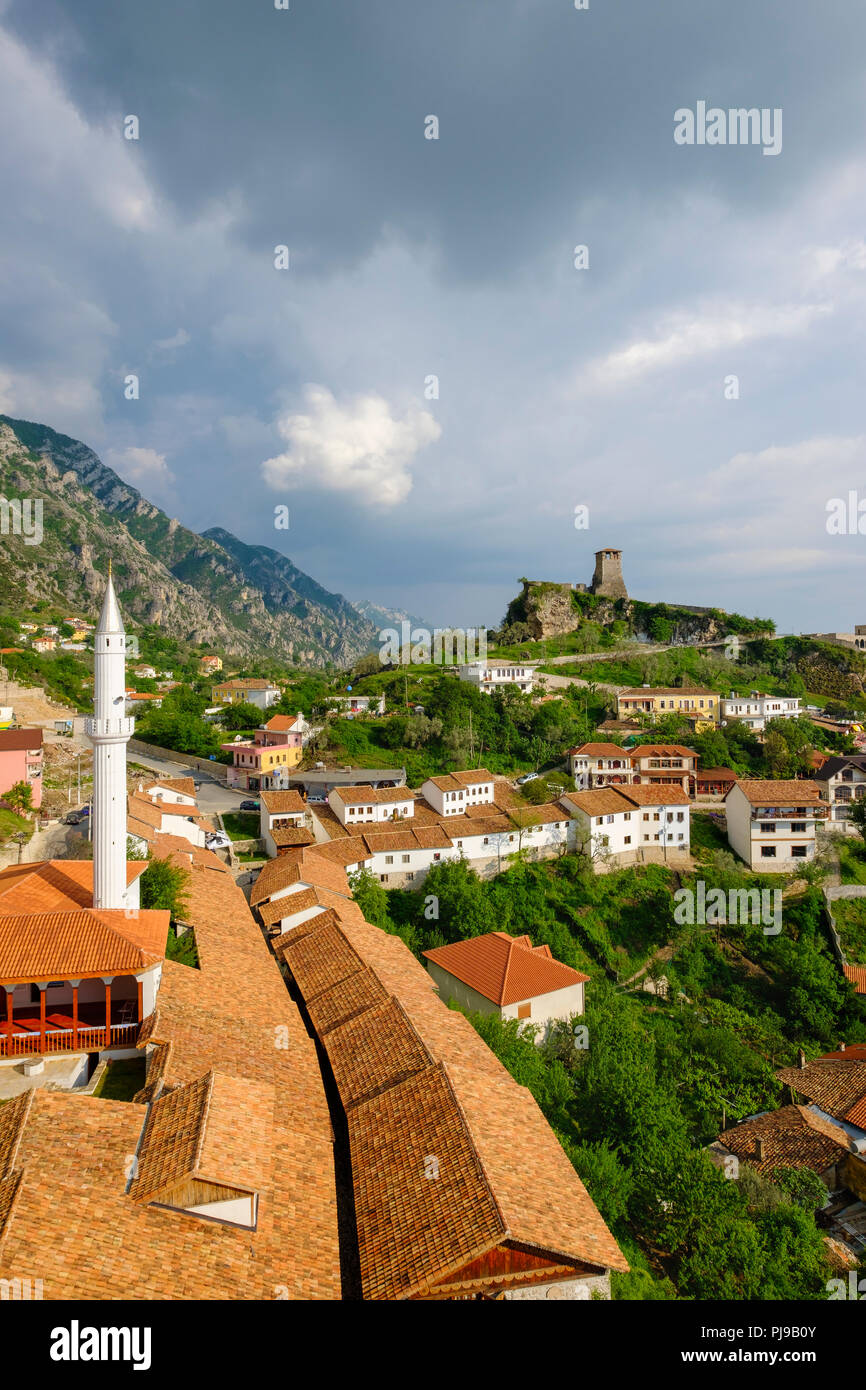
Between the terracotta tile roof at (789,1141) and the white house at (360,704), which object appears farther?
the white house at (360,704)

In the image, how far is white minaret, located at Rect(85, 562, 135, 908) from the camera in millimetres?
17641

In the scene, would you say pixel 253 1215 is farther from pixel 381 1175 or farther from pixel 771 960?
pixel 771 960

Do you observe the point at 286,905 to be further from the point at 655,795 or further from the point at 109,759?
the point at 655,795

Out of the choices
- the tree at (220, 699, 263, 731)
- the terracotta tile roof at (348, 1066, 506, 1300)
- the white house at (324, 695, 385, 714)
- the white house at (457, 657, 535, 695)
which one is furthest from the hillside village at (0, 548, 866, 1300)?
the white house at (457, 657, 535, 695)

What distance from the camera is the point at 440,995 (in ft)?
83.3

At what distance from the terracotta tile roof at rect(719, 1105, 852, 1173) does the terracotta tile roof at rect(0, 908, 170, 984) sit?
59.7 feet

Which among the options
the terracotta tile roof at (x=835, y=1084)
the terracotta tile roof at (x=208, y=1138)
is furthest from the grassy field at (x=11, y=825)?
the terracotta tile roof at (x=835, y=1084)

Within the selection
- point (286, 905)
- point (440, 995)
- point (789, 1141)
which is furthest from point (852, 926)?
point (286, 905)

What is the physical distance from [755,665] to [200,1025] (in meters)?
76.1

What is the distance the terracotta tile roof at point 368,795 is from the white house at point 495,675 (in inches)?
976

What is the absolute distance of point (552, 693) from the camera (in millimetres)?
66000

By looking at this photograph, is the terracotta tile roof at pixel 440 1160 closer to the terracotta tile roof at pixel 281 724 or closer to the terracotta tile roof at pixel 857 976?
the terracotta tile roof at pixel 857 976

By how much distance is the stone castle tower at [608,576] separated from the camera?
300 feet

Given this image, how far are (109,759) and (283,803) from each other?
1934 centimetres
